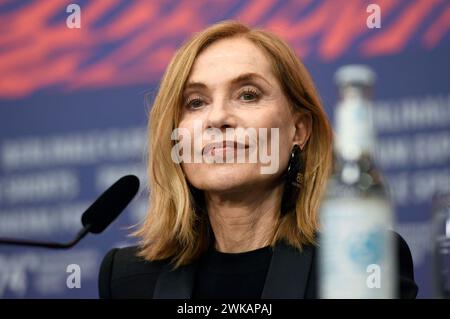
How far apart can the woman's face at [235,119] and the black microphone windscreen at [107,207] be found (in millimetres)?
255

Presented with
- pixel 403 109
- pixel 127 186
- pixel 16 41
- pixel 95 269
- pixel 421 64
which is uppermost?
pixel 16 41

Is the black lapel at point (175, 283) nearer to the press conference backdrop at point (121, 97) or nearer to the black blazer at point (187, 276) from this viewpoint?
the black blazer at point (187, 276)

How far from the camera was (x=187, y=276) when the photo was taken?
4.51ft

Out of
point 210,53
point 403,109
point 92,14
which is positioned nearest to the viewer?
point 210,53

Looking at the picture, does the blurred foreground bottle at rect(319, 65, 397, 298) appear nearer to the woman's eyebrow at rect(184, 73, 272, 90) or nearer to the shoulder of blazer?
the woman's eyebrow at rect(184, 73, 272, 90)

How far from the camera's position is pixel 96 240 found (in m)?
2.23

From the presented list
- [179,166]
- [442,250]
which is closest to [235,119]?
[179,166]

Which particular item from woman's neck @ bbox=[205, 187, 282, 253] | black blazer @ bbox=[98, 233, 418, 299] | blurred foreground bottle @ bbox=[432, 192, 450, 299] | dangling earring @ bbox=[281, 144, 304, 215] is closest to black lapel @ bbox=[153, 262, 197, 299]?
black blazer @ bbox=[98, 233, 418, 299]

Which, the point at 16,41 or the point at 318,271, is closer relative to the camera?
the point at 318,271

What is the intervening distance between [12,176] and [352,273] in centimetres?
180

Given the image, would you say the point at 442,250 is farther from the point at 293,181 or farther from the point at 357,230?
the point at 293,181

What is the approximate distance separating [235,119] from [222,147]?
0.06m
